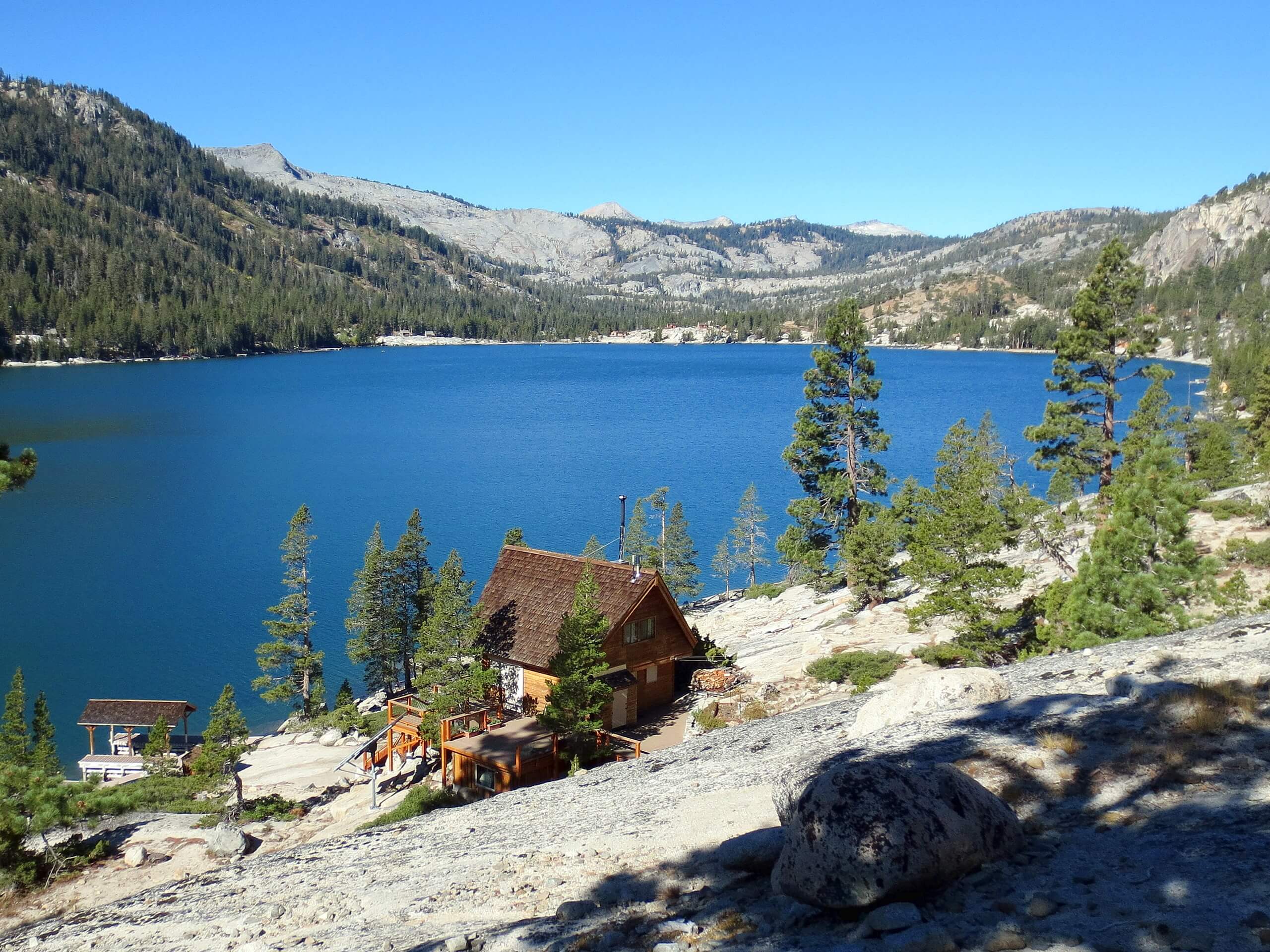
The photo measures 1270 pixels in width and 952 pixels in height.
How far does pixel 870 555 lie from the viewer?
3019 cm

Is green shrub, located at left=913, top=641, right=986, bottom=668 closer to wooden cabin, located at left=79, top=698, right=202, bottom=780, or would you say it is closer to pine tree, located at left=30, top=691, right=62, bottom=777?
pine tree, located at left=30, top=691, right=62, bottom=777

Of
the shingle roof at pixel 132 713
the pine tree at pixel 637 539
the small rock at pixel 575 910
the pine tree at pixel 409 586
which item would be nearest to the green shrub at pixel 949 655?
the small rock at pixel 575 910

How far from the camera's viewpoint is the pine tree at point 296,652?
3183 centimetres

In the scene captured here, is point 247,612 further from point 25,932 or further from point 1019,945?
point 1019,945

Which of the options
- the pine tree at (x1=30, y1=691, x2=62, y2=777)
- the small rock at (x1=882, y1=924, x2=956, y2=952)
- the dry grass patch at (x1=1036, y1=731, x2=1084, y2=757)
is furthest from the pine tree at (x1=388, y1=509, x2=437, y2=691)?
A: the small rock at (x1=882, y1=924, x2=956, y2=952)

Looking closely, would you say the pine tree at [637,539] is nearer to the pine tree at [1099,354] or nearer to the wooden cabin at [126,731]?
the pine tree at [1099,354]

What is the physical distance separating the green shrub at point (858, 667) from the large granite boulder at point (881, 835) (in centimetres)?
1397

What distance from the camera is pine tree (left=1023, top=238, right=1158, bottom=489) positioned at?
32.1 meters

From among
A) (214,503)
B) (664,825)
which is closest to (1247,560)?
(664,825)

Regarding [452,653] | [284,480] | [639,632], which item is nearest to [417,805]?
[452,653]

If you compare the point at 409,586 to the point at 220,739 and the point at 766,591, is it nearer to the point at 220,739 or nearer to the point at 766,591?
the point at 220,739

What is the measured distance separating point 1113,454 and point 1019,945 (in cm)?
3139

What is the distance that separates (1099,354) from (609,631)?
2216 cm

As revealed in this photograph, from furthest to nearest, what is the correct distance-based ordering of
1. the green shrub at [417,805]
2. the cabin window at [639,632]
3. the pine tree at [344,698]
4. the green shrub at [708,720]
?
the pine tree at [344,698], the cabin window at [639,632], the green shrub at [708,720], the green shrub at [417,805]
